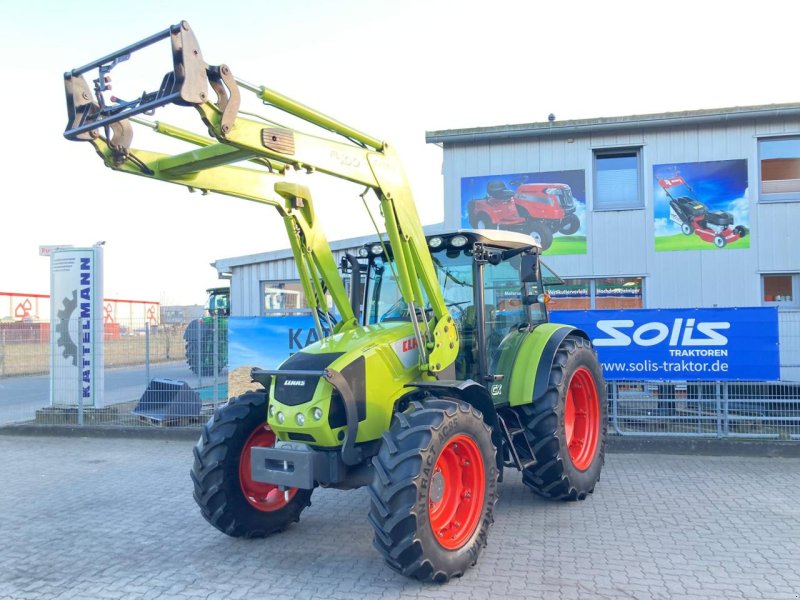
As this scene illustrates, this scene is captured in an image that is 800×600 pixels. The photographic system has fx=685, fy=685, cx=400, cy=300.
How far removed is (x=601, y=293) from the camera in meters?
11.7

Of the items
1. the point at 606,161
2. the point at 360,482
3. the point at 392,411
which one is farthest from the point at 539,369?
the point at 606,161

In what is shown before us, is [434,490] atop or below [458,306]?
below

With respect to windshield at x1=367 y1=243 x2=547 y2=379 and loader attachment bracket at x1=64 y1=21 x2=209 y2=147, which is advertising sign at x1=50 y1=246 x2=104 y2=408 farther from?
loader attachment bracket at x1=64 y1=21 x2=209 y2=147

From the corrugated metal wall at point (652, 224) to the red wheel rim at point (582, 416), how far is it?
17.0ft

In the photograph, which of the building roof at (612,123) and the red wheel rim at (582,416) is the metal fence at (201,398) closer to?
the red wheel rim at (582,416)

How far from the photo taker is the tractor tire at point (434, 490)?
13.4 ft

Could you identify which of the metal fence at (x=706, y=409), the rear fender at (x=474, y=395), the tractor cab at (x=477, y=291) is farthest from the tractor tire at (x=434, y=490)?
the metal fence at (x=706, y=409)

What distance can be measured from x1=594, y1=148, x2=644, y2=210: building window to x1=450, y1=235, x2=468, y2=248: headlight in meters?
6.86

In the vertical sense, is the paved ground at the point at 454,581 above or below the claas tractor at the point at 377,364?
below

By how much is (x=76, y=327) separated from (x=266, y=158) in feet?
25.7

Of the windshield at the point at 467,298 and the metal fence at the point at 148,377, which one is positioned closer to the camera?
the windshield at the point at 467,298

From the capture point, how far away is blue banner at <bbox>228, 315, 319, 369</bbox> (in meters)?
10.0

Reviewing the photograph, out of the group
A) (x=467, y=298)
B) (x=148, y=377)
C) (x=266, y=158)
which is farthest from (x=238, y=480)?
(x=148, y=377)

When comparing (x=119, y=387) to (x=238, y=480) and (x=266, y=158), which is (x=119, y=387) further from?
(x=266, y=158)
